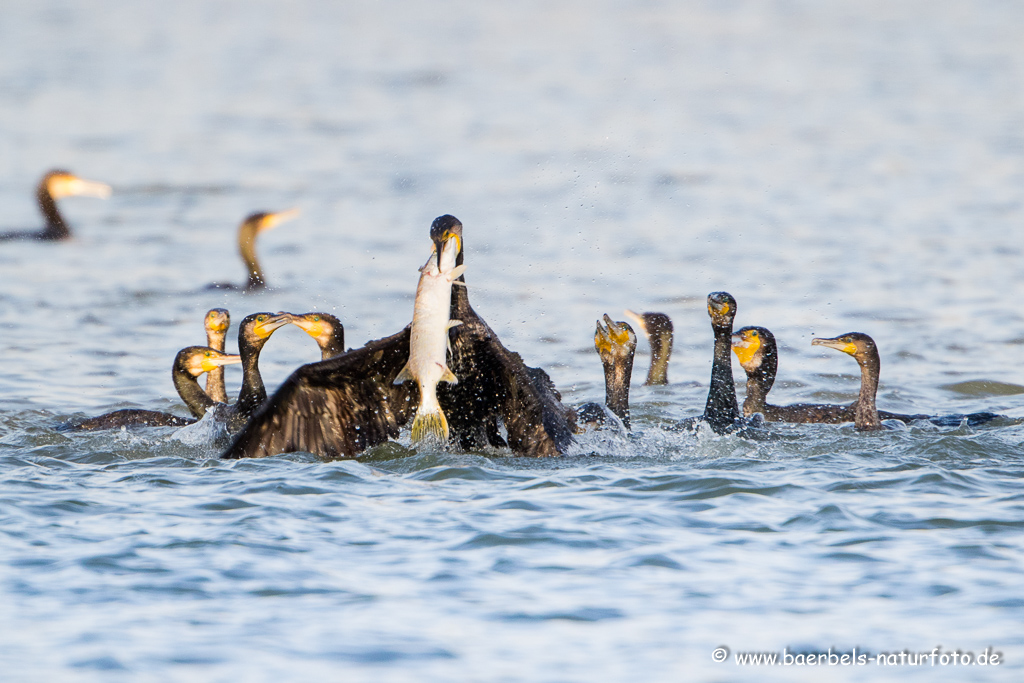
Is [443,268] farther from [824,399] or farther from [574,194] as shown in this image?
[574,194]

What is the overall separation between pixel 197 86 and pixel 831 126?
36.6 feet

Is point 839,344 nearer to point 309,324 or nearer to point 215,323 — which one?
point 309,324

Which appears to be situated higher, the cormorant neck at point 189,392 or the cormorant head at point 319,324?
the cormorant head at point 319,324

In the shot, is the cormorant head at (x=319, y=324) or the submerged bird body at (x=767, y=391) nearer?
the submerged bird body at (x=767, y=391)

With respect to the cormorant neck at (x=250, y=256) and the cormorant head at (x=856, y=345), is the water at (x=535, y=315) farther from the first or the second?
the cormorant head at (x=856, y=345)

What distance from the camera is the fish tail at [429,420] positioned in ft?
20.9

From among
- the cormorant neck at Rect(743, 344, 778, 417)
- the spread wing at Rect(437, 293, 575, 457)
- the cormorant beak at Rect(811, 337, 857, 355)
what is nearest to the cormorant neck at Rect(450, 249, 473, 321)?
the spread wing at Rect(437, 293, 575, 457)

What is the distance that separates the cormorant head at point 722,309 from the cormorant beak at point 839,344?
0.77 meters

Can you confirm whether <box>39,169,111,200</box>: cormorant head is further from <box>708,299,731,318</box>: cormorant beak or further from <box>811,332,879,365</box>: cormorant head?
<box>811,332,879,365</box>: cormorant head

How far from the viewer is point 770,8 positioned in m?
32.4

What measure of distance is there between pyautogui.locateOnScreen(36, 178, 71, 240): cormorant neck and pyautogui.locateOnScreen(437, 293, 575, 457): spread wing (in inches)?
371

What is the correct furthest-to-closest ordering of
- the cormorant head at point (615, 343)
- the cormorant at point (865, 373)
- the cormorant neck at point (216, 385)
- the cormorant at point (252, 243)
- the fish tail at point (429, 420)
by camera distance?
the cormorant at point (252, 243) < the cormorant neck at point (216, 385) < the cormorant head at point (615, 343) < the cormorant at point (865, 373) < the fish tail at point (429, 420)

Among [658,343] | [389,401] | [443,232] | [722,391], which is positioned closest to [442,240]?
[443,232]

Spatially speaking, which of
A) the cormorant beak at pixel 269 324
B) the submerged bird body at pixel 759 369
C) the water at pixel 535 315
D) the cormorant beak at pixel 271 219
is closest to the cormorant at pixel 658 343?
the water at pixel 535 315
